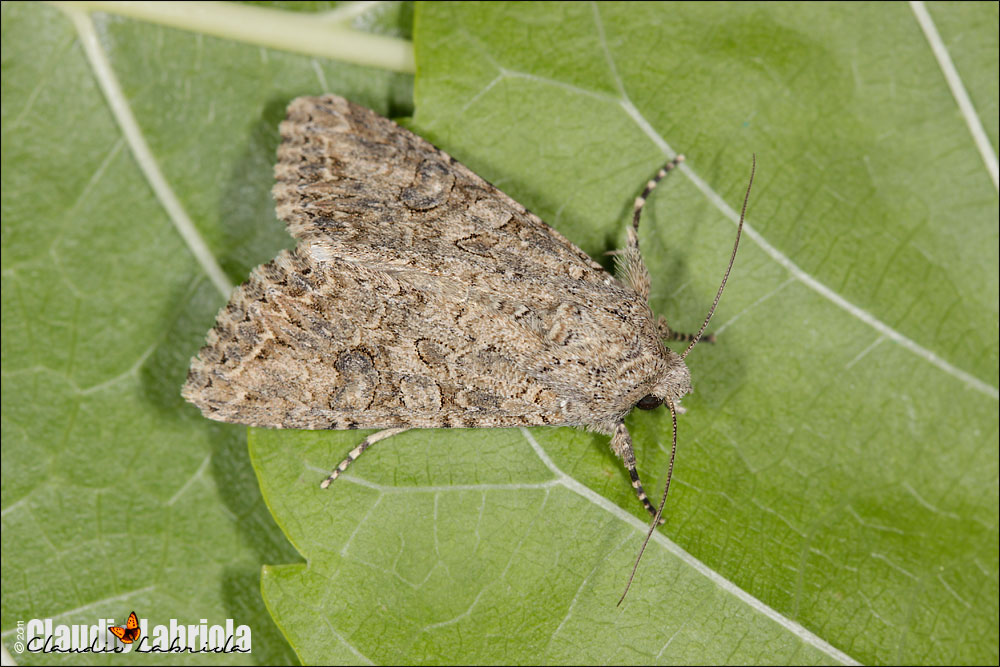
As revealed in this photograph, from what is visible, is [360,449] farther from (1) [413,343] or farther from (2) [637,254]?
(2) [637,254]

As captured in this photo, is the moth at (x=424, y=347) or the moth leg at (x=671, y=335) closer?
the moth at (x=424, y=347)

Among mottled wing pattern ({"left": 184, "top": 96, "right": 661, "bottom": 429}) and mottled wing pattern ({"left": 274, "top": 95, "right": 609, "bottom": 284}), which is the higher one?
mottled wing pattern ({"left": 274, "top": 95, "right": 609, "bottom": 284})

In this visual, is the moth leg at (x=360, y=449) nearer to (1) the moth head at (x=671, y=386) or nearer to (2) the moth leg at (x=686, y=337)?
(1) the moth head at (x=671, y=386)

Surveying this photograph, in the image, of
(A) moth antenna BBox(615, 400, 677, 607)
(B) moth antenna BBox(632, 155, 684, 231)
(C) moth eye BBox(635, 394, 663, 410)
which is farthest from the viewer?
(B) moth antenna BBox(632, 155, 684, 231)

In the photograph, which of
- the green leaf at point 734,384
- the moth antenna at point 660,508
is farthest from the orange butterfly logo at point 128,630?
the moth antenna at point 660,508

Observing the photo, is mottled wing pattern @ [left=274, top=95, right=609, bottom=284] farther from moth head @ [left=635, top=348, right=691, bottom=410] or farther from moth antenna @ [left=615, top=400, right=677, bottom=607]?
moth antenna @ [left=615, top=400, right=677, bottom=607]

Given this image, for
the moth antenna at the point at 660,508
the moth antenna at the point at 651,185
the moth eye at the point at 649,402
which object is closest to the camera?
the moth antenna at the point at 660,508

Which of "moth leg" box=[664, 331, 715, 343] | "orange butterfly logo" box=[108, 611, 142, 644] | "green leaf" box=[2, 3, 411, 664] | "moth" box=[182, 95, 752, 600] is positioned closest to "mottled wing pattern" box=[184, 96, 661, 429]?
"moth" box=[182, 95, 752, 600]
